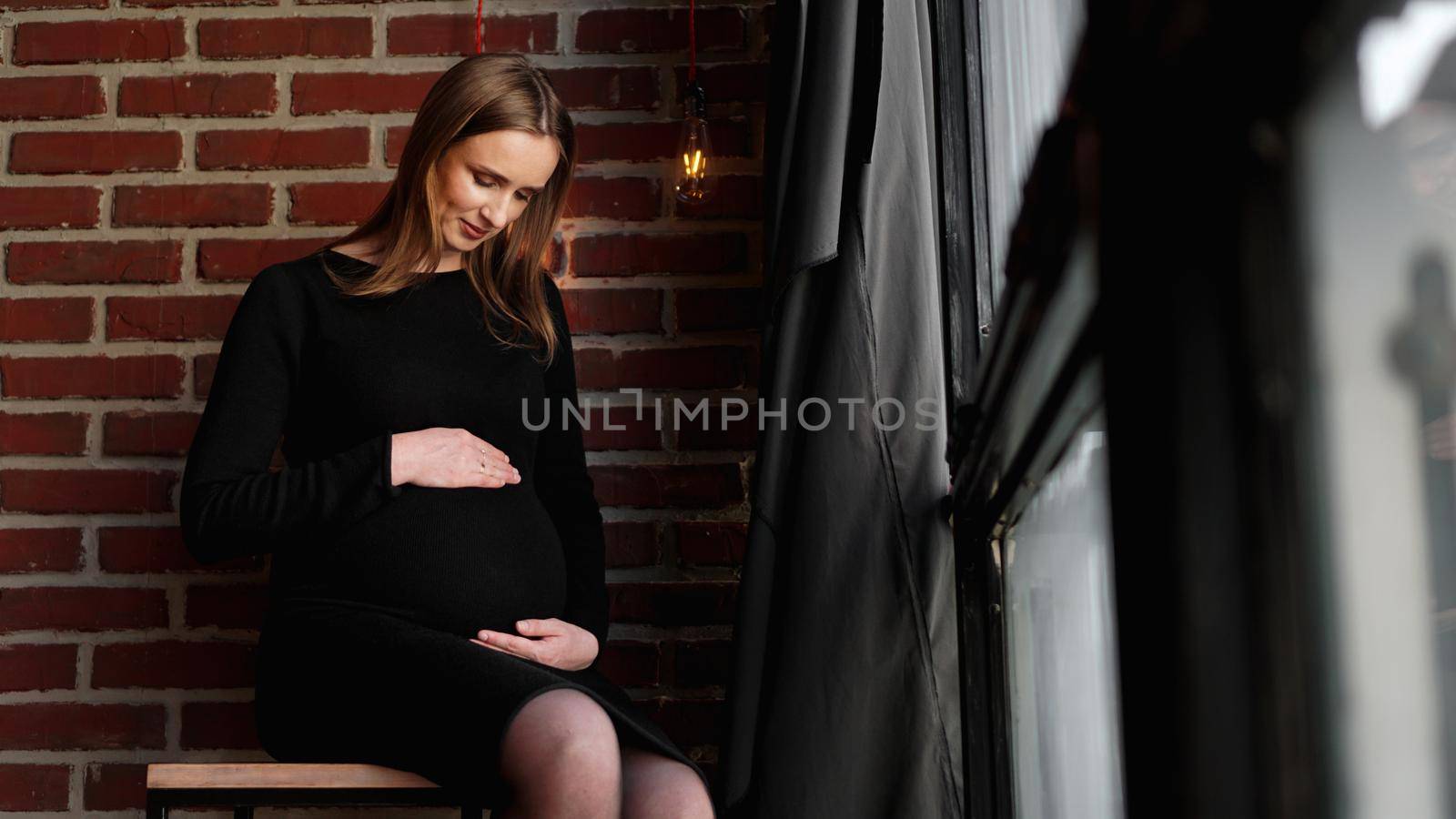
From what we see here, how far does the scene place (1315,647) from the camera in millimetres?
317

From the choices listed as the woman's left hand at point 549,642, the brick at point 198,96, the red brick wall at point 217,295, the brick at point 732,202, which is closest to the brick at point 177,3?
the red brick wall at point 217,295

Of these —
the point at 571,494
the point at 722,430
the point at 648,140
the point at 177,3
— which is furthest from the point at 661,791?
the point at 177,3

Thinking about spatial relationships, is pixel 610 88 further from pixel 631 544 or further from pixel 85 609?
pixel 85 609

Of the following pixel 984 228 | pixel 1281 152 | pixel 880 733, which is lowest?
pixel 880 733

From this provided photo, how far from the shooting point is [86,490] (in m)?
2.01

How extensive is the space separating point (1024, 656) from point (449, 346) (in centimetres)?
89

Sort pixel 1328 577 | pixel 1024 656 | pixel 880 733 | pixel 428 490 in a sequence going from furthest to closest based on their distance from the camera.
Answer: pixel 428 490 → pixel 880 733 → pixel 1024 656 → pixel 1328 577

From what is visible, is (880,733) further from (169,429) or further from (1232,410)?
(169,429)

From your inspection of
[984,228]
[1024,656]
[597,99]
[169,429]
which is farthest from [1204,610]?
[169,429]

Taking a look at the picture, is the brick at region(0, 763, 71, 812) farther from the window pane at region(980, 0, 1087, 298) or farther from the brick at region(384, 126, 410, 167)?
the window pane at region(980, 0, 1087, 298)

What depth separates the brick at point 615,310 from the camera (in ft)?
6.56

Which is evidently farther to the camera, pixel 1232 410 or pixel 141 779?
pixel 141 779

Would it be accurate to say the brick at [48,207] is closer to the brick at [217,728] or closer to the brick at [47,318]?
the brick at [47,318]

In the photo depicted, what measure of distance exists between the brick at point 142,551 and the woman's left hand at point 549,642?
0.81 metres
